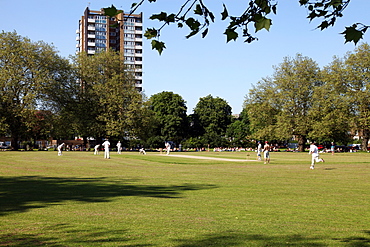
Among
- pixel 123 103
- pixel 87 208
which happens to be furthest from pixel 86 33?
pixel 87 208

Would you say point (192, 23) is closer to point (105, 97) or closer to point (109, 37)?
point (105, 97)

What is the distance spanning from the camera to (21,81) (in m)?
74.1

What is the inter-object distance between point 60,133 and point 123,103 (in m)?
12.9

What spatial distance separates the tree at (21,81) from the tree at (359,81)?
175 feet

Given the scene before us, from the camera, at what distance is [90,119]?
8200 centimetres

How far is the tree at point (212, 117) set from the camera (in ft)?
390

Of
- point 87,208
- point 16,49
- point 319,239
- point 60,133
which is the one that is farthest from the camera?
point 60,133

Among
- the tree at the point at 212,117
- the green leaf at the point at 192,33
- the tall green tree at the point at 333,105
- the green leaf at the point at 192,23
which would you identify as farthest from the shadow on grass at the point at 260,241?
Result: the tree at the point at 212,117

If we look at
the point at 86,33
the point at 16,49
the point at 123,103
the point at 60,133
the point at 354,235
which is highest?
the point at 86,33

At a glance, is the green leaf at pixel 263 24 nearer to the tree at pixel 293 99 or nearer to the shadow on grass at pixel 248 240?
the shadow on grass at pixel 248 240

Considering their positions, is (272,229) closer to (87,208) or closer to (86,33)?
(87,208)

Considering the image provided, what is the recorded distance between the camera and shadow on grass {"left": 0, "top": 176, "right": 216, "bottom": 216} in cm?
1368

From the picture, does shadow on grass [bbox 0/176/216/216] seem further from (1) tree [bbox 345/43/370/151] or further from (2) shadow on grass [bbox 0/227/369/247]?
(1) tree [bbox 345/43/370/151]

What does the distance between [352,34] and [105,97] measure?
78236 mm
